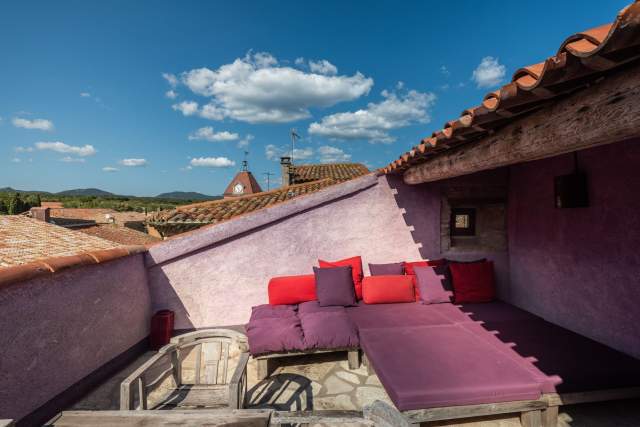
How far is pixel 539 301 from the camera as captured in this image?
4.46 meters

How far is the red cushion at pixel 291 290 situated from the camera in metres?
4.60

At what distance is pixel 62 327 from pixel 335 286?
3.18m

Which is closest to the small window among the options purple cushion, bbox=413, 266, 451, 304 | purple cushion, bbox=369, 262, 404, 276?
purple cushion, bbox=413, 266, 451, 304

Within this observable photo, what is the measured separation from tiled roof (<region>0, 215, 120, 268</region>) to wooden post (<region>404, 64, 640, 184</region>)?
4427 mm

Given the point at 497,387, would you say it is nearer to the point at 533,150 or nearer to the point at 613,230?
the point at 533,150

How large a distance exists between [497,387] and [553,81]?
2361 mm

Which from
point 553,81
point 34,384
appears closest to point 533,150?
point 553,81

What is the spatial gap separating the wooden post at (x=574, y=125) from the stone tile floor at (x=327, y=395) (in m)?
2.43

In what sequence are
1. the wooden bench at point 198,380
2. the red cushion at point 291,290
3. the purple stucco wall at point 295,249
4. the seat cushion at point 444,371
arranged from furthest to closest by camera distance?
the purple stucco wall at point 295,249
the red cushion at point 291,290
the seat cushion at point 444,371
the wooden bench at point 198,380

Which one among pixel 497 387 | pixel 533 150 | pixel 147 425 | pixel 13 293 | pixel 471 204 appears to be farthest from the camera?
pixel 471 204

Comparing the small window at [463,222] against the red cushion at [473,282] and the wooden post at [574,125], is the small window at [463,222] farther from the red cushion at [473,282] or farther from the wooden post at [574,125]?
the wooden post at [574,125]

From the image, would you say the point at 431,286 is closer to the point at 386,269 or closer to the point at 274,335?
the point at 386,269

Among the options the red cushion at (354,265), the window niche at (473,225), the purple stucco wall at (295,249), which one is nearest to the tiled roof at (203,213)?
the purple stucco wall at (295,249)

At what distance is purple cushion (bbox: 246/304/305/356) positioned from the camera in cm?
353
